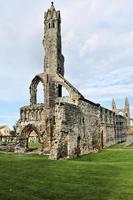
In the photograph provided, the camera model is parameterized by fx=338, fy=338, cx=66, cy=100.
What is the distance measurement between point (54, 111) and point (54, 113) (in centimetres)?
45

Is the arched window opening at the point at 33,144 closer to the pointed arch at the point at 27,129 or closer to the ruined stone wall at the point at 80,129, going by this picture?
the pointed arch at the point at 27,129

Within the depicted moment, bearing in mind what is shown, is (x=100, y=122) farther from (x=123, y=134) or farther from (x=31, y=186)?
(x=31, y=186)

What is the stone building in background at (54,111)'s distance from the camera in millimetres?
28141

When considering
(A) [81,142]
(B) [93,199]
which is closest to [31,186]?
(B) [93,199]

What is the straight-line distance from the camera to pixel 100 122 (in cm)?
3328

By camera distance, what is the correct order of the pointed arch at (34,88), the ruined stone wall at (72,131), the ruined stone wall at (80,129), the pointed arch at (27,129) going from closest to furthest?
the ruined stone wall at (72,131) < the ruined stone wall at (80,129) < the pointed arch at (27,129) < the pointed arch at (34,88)

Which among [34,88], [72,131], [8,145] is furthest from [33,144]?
[72,131]

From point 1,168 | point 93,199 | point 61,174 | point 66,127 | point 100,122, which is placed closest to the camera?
point 93,199

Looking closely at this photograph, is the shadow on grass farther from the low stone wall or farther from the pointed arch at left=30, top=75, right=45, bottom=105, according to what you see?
the pointed arch at left=30, top=75, right=45, bottom=105

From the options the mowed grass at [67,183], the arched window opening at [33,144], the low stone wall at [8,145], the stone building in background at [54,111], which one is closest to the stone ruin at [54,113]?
the stone building in background at [54,111]

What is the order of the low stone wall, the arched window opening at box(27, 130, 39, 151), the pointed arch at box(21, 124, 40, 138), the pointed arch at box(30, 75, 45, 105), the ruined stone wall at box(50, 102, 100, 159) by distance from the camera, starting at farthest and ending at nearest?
the arched window opening at box(27, 130, 39, 151) → the pointed arch at box(30, 75, 45, 105) → the pointed arch at box(21, 124, 40, 138) → the low stone wall → the ruined stone wall at box(50, 102, 100, 159)

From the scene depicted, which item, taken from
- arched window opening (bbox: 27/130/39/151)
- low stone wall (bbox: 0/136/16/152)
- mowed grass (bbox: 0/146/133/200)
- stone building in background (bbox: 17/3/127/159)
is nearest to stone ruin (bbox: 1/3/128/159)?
stone building in background (bbox: 17/3/127/159)

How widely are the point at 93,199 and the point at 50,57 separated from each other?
96.6 feet

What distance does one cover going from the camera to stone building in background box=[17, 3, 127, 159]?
28.1 m
